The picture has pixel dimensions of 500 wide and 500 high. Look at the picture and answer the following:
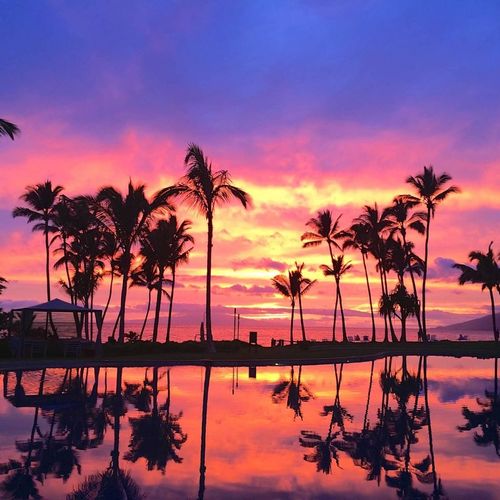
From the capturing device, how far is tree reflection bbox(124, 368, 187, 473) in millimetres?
8383

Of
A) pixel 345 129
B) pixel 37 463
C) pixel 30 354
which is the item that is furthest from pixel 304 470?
pixel 30 354

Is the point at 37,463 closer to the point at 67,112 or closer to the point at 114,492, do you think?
the point at 114,492

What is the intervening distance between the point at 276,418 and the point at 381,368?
1446 centimetres

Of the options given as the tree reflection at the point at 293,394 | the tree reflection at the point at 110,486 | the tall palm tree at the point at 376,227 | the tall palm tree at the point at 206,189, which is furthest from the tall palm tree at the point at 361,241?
the tree reflection at the point at 110,486

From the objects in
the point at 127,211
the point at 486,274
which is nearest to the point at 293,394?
the point at 127,211

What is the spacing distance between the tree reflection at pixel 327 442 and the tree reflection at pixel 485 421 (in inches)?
93.1

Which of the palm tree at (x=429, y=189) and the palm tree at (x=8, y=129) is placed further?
the palm tree at (x=429, y=189)

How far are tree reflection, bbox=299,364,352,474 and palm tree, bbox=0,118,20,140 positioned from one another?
1394 cm

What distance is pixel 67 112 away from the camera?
2117cm

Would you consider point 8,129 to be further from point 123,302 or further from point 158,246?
point 158,246

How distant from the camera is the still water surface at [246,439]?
7.03 m

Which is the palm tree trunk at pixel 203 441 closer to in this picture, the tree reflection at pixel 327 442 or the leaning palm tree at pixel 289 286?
the tree reflection at pixel 327 442

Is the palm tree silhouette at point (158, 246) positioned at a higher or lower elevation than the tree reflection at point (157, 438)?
higher

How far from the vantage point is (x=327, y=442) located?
9602mm
